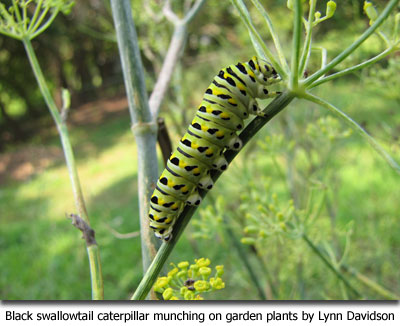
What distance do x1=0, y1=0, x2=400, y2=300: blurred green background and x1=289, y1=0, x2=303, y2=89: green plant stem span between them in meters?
0.50

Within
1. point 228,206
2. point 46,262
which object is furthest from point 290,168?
point 46,262

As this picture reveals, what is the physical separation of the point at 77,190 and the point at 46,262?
387 centimetres

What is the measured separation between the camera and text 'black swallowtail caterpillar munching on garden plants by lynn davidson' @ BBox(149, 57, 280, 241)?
737mm

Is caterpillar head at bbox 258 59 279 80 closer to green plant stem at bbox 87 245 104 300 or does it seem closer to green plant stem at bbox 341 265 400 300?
green plant stem at bbox 87 245 104 300

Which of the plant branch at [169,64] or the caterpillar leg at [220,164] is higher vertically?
the plant branch at [169,64]

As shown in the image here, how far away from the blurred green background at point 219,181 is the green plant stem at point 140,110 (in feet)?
1.15

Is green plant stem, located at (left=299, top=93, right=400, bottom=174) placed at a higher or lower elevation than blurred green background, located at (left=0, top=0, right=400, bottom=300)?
lower

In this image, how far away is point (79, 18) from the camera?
34.6ft

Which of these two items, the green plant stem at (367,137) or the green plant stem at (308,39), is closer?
the green plant stem at (367,137)

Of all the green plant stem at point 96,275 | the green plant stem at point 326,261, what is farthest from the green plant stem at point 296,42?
the green plant stem at point 326,261

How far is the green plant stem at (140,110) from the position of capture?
723mm

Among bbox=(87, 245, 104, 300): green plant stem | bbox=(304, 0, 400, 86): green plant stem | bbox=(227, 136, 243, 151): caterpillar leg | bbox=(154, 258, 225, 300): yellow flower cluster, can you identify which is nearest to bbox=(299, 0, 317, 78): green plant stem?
bbox=(304, 0, 400, 86): green plant stem

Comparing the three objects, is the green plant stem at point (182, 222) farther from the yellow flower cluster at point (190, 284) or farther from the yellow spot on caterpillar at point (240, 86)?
the yellow spot on caterpillar at point (240, 86)

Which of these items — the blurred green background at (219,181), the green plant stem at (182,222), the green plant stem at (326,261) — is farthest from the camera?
the blurred green background at (219,181)
